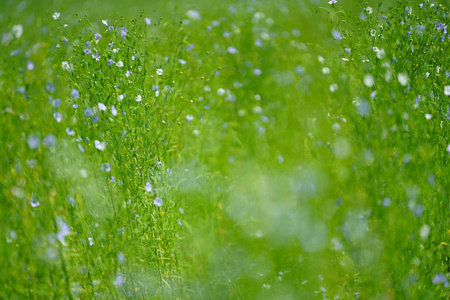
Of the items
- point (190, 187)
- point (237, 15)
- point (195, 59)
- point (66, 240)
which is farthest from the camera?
point (237, 15)

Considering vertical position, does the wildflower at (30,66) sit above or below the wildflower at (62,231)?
above

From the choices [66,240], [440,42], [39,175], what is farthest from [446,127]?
[39,175]

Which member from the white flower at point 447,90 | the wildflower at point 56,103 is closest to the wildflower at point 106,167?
the wildflower at point 56,103

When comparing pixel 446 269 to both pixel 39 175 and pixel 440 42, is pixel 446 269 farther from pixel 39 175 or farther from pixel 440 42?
pixel 39 175

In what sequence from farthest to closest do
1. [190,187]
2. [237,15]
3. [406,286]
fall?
[237,15] < [190,187] < [406,286]

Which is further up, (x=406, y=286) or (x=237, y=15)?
(x=237, y=15)

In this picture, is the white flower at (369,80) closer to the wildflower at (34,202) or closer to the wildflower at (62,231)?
the wildflower at (62,231)

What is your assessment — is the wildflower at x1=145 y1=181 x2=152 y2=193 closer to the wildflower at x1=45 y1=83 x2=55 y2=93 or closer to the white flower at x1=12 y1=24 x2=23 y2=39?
the wildflower at x1=45 y1=83 x2=55 y2=93
